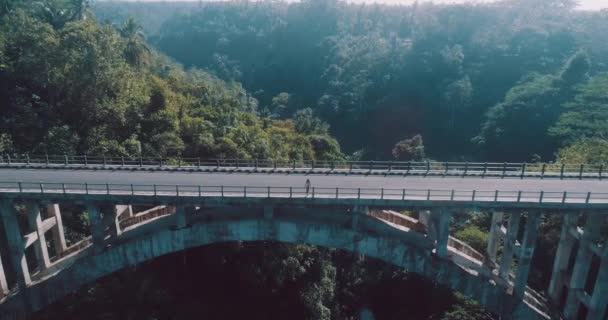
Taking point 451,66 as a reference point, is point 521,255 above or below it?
below

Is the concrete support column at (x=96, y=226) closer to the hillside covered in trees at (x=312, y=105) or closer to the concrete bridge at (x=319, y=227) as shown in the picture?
the concrete bridge at (x=319, y=227)

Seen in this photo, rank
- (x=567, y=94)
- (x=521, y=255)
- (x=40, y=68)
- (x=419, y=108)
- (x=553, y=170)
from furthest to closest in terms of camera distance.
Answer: (x=419, y=108)
(x=567, y=94)
(x=40, y=68)
(x=553, y=170)
(x=521, y=255)

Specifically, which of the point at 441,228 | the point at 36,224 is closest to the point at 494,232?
the point at 441,228

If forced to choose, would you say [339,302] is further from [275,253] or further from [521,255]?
[521,255]

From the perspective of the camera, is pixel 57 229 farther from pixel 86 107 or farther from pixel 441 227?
pixel 441 227

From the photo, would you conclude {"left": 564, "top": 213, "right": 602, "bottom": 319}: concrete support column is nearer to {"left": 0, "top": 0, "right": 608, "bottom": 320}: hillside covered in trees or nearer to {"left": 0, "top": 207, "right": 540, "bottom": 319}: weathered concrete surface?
{"left": 0, "top": 207, "right": 540, "bottom": 319}: weathered concrete surface

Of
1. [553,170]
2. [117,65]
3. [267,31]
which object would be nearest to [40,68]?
[117,65]

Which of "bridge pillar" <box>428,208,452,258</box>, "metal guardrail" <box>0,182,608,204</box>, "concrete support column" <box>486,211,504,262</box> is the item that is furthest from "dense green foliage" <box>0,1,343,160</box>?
"concrete support column" <box>486,211,504,262</box>
